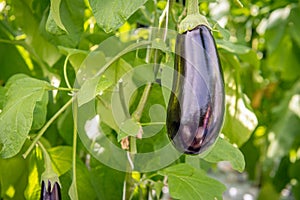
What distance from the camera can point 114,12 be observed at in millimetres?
493

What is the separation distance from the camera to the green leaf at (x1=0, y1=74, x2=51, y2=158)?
1.81 feet

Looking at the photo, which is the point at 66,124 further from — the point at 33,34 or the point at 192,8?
the point at 192,8

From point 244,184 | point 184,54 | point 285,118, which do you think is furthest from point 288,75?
point 184,54

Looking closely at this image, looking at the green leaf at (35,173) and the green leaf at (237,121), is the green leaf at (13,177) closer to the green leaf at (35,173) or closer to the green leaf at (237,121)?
the green leaf at (35,173)

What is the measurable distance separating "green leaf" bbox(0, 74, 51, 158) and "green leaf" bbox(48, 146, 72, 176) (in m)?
0.15

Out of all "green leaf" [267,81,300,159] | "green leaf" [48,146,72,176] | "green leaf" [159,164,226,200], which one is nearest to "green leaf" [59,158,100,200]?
"green leaf" [48,146,72,176]

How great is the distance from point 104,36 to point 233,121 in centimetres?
22

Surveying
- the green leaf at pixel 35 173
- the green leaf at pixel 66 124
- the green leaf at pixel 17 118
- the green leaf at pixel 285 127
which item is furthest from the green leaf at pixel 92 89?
the green leaf at pixel 285 127

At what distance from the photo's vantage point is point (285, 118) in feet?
6.06

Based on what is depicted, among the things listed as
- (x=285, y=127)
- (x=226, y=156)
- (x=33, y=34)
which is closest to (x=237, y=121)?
(x=226, y=156)

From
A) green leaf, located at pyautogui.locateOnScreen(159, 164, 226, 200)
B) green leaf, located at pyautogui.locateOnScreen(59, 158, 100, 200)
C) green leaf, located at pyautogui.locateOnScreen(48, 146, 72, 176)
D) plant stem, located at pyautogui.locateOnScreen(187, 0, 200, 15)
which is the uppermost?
plant stem, located at pyautogui.locateOnScreen(187, 0, 200, 15)

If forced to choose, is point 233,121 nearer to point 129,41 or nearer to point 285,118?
point 129,41

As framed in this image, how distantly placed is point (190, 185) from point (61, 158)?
178 millimetres

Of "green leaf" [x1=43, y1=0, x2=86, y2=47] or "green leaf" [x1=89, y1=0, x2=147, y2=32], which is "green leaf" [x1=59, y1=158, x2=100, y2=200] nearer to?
"green leaf" [x1=43, y1=0, x2=86, y2=47]
